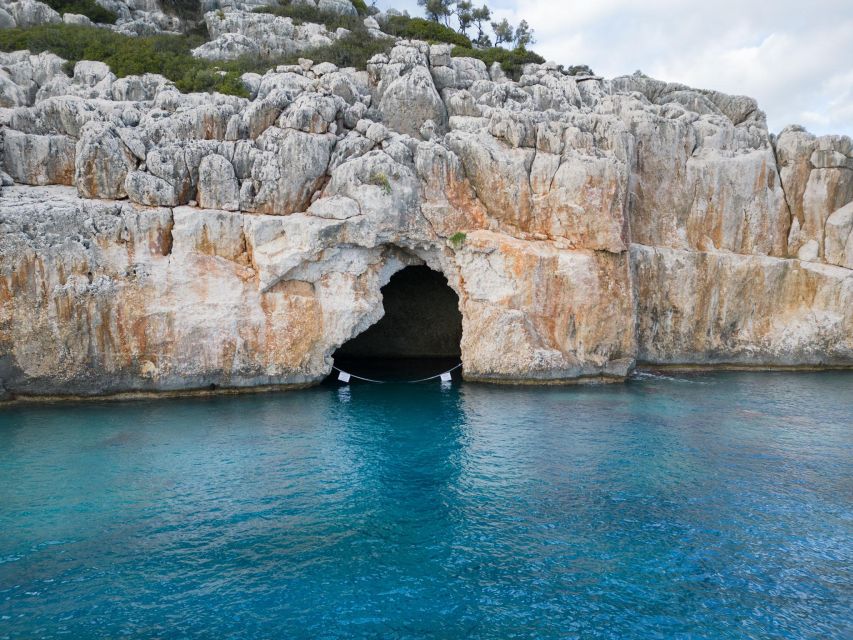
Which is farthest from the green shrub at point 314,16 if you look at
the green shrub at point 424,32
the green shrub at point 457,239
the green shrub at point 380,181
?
the green shrub at point 457,239

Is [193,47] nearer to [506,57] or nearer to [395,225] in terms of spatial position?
[506,57]

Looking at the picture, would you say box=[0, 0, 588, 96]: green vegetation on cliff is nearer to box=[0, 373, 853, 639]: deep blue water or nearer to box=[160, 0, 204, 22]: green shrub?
box=[160, 0, 204, 22]: green shrub

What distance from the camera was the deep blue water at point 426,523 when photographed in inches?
420

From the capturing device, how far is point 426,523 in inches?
562

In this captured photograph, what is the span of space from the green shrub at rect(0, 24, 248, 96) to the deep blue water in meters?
18.4

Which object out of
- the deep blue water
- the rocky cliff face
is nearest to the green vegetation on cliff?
the rocky cliff face

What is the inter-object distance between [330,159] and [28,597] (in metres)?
21.5

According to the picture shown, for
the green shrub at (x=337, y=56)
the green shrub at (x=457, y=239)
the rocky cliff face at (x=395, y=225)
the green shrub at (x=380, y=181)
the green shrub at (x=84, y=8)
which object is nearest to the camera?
the rocky cliff face at (x=395, y=225)

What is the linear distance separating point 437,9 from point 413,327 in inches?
1278

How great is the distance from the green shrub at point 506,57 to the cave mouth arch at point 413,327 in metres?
13.8

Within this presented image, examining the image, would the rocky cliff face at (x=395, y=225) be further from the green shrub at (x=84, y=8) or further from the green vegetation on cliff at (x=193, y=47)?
the green shrub at (x=84, y=8)

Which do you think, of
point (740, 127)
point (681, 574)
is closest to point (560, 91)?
point (740, 127)

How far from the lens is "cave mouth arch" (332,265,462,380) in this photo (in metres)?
39.5

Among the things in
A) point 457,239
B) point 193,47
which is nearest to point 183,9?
point 193,47
